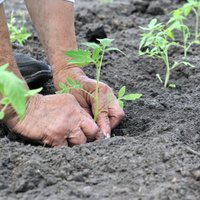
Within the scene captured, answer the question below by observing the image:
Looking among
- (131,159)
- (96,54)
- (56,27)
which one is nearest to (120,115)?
(96,54)

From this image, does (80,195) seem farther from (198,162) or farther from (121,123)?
(121,123)

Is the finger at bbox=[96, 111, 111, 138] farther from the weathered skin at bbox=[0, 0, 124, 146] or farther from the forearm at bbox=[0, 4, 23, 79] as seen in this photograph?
the forearm at bbox=[0, 4, 23, 79]

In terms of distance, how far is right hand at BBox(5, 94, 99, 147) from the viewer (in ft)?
7.77

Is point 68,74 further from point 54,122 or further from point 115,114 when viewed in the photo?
point 54,122

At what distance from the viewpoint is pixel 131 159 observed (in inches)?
84.8

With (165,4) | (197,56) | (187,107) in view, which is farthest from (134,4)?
(187,107)

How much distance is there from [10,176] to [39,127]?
369 mm

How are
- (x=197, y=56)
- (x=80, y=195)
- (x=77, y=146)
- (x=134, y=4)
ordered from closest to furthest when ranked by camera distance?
(x=80, y=195) → (x=77, y=146) → (x=197, y=56) → (x=134, y=4)

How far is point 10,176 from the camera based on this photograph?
80.4 inches

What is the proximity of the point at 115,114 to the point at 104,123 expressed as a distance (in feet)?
0.31

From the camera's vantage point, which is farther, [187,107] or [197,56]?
[197,56]

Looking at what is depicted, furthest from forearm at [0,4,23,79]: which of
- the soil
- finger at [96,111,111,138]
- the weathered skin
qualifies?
finger at [96,111,111,138]

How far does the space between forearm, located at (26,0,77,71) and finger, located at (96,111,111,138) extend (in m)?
0.41

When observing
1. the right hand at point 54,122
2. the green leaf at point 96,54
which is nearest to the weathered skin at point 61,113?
the right hand at point 54,122
